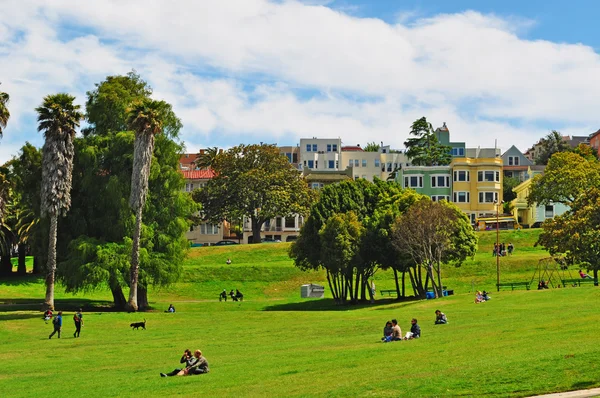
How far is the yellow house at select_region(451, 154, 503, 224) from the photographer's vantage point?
5192 inches

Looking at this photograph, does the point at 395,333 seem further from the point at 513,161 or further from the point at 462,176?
the point at 513,161

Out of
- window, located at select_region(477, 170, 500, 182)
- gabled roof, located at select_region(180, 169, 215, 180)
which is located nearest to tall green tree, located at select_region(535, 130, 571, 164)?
window, located at select_region(477, 170, 500, 182)

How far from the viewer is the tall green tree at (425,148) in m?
155

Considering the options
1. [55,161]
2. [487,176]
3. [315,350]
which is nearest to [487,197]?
[487,176]

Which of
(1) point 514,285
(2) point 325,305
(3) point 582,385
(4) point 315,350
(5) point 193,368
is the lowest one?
(2) point 325,305

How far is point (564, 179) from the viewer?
352ft

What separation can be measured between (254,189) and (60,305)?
175 ft

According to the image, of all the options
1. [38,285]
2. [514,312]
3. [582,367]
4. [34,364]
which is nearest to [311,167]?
[38,285]

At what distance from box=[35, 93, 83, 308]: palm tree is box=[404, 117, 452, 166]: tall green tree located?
97.0 metres

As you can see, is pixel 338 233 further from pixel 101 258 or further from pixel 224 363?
pixel 224 363

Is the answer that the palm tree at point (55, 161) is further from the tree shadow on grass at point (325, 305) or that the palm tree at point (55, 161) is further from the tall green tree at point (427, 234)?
the tall green tree at point (427, 234)

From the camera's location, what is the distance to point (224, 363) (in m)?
33.8

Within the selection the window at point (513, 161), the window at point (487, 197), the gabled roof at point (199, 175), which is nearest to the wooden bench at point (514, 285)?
the window at point (487, 197)

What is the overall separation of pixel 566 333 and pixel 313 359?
10237 millimetres
